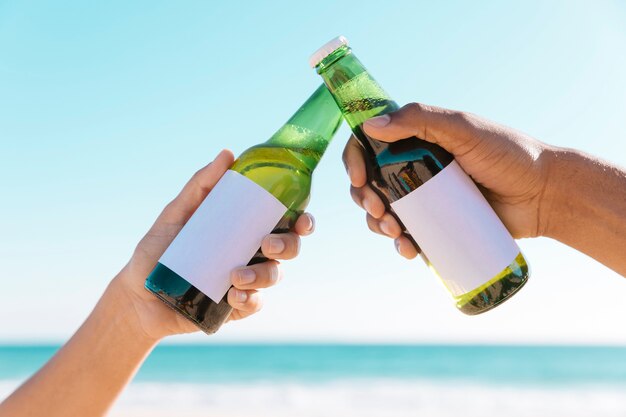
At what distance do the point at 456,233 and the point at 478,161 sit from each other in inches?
11.3

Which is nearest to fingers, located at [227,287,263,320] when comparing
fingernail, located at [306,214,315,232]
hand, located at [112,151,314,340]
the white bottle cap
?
hand, located at [112,151,314,340]

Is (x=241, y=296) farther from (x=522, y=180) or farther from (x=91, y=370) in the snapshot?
(x=522, y=180)

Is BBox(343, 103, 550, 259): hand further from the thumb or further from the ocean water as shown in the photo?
the ocean water

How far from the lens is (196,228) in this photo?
1513mm

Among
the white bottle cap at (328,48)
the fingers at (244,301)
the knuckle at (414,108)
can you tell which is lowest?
the fingers at (244,301)

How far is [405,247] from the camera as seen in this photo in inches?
75.0

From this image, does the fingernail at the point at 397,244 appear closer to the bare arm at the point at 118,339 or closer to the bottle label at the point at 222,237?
the bare arm at the point at 118,339

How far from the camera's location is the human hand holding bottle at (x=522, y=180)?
1.63 m

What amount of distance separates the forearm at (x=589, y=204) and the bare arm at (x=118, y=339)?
0.71m

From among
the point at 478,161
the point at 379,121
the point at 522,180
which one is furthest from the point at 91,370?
the point at 522,180

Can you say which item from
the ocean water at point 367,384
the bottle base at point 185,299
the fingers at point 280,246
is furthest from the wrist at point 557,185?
the ocean water at point 367,384

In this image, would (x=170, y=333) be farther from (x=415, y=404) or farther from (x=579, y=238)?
(x=415, y=404)

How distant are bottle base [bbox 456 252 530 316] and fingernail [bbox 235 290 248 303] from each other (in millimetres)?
514

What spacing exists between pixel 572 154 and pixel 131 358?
1.40 m
